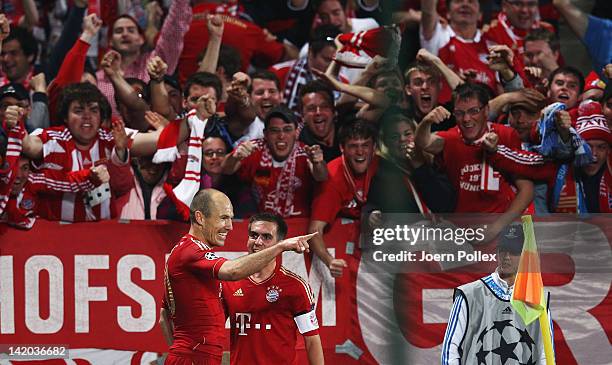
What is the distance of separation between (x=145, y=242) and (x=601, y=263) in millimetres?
3650

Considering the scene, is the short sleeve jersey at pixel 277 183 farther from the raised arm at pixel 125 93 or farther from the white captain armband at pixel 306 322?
the white captain armband at pixel 306 322

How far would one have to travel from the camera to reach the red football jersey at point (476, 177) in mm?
9438

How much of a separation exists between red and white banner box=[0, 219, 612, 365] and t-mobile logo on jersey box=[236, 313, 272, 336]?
1.56 meters

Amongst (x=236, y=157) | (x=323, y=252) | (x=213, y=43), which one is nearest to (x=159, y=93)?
(x=213, y=43)

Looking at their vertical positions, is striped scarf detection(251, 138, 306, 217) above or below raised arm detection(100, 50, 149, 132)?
below

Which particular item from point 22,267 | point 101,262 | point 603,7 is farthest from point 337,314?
point 603,7

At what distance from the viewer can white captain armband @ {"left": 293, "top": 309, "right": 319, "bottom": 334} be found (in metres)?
7.91

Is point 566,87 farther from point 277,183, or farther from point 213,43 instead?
point 213,43

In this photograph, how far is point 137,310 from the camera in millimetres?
9570

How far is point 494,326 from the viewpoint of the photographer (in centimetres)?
718

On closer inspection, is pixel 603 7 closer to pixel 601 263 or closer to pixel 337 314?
pixel 601 263

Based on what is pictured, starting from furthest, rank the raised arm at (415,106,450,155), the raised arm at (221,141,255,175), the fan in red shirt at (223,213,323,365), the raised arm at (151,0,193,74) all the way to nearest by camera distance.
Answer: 1. the raised arm at (151,0,193,74)
2. the raised arm at (221,141,255,175)
3. the raised arm at (415,106,450,155)
4. the fan in red shirt at (223,213,323,365)

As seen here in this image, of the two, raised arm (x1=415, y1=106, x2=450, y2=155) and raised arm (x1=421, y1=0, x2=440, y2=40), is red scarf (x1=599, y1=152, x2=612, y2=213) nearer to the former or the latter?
raised arm (x1=415, y1=106, x2=450, y2=155)

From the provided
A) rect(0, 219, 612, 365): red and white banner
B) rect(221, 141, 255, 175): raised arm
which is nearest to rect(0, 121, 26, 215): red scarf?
rect(0, 219, 612, 365): red and white banner
